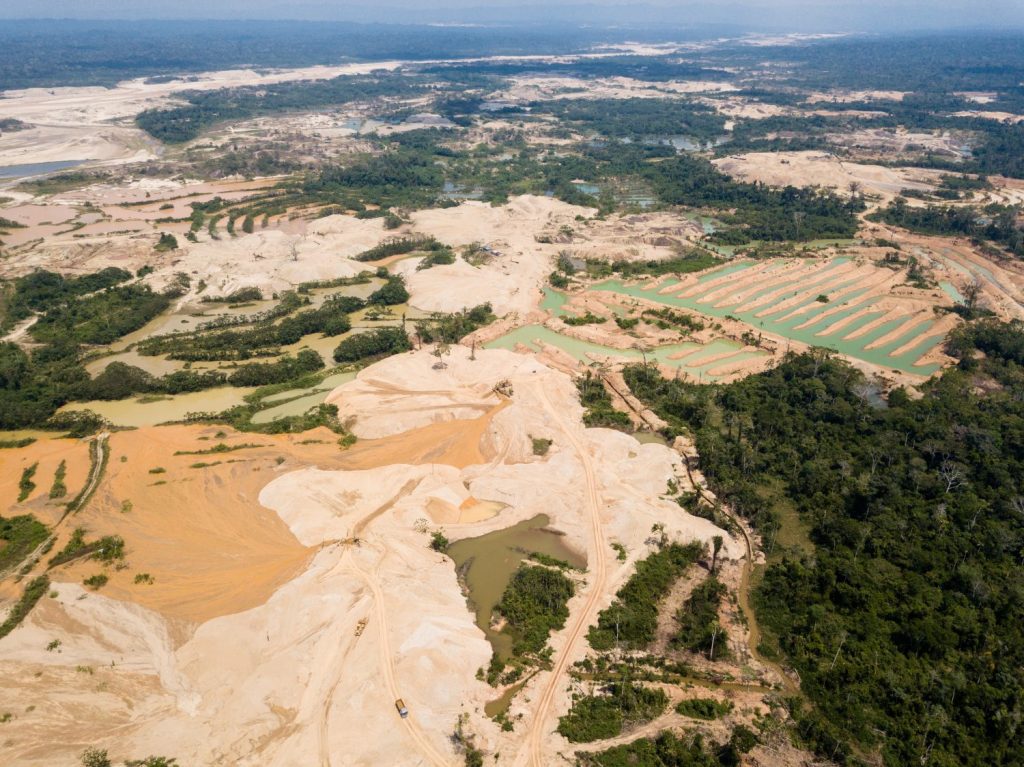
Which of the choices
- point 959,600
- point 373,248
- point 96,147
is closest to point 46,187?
point 96,147

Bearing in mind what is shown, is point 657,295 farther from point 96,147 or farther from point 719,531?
point 96,147

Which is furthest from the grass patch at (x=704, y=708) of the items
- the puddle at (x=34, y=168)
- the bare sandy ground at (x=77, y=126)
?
the bare sandy ground at (x=77, y=126)

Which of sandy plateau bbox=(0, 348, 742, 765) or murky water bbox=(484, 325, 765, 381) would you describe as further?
murky water bbox=(484, 325, 765, 381)

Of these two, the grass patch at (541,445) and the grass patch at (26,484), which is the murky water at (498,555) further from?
the grass patch at (26,484)

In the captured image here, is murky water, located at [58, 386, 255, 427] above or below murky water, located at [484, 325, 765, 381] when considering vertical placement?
below

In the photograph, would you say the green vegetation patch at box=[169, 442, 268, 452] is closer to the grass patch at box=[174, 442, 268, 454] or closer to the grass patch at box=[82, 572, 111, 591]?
the grass patch at box=[174, 442, 268, 454]

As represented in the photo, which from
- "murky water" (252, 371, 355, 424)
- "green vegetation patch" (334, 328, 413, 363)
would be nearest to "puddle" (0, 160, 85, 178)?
"green vegetation patch" (334, 328, 413, 363)
